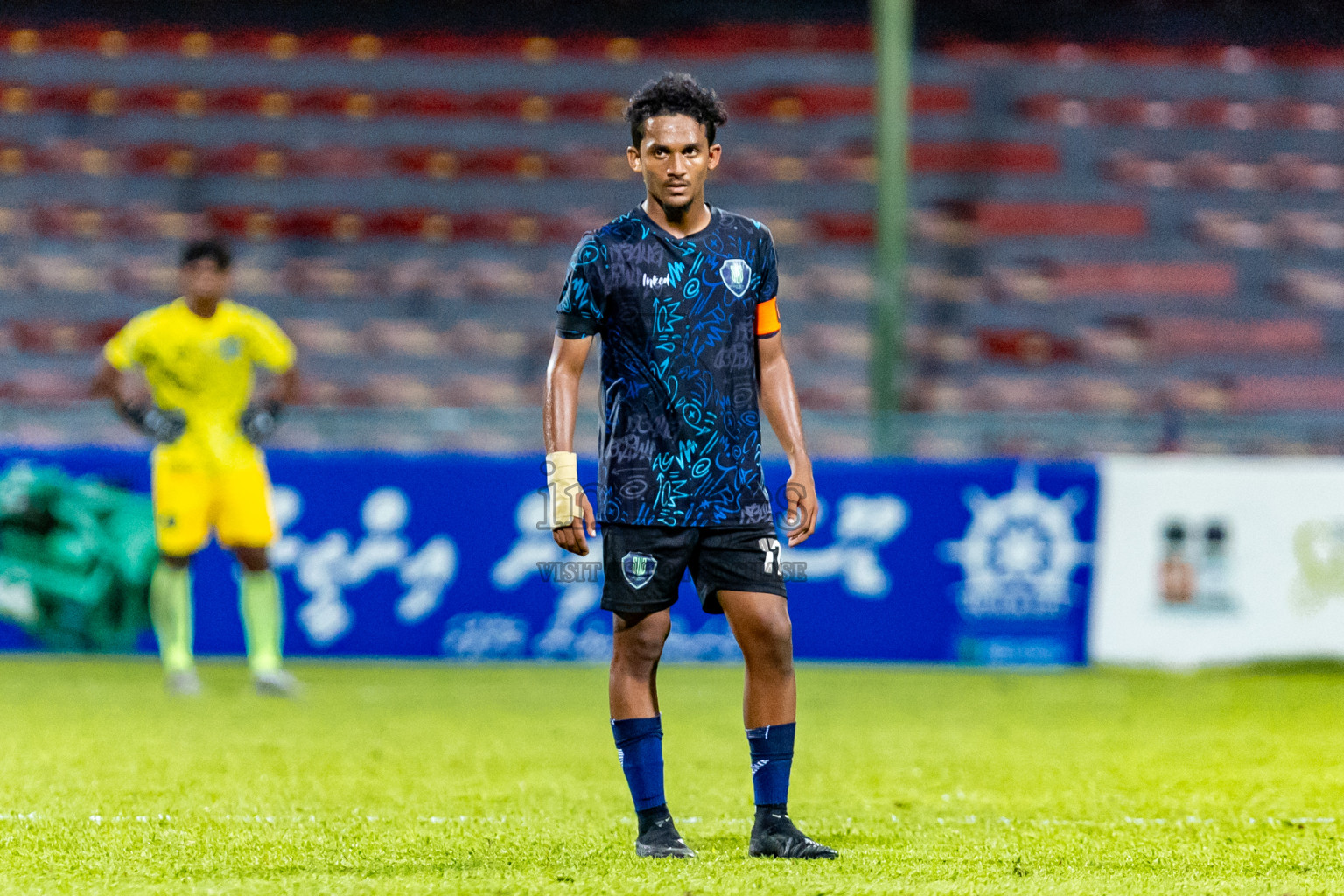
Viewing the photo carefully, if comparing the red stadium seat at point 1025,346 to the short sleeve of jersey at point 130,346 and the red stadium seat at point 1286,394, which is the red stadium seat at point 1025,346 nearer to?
the red stadium seat at point 1286,394

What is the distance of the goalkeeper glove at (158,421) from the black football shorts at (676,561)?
417 cm

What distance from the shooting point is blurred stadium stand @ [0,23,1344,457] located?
11.7 meters

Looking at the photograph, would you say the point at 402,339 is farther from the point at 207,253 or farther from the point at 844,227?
the point at 207,253

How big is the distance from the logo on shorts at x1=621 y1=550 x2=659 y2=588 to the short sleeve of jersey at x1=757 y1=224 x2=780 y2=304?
594 millimetres

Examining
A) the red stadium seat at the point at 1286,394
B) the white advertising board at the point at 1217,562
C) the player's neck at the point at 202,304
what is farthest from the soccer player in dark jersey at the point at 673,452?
the red stadium seat at the point at 1286,394

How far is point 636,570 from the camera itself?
3.60m

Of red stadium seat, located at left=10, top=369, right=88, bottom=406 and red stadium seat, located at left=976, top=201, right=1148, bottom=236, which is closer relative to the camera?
red stadium seat, located at left=10, top=369, right=88, bottom=406

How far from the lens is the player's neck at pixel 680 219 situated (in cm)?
365

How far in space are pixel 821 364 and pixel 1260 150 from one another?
365cm

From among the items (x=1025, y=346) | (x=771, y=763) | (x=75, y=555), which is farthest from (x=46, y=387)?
(x=771, y=763)

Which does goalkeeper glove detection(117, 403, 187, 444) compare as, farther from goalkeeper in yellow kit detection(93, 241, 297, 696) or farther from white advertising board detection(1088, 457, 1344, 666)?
white advertising board detection(1088, 457, 1344, 666)

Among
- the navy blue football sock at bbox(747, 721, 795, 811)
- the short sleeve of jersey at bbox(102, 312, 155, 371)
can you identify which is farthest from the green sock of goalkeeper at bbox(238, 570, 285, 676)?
the navy blue football sock at bbox(747, 721, 795, 811)

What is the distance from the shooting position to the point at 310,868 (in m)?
3.47

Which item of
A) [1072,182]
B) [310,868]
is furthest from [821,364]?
[310,868]
